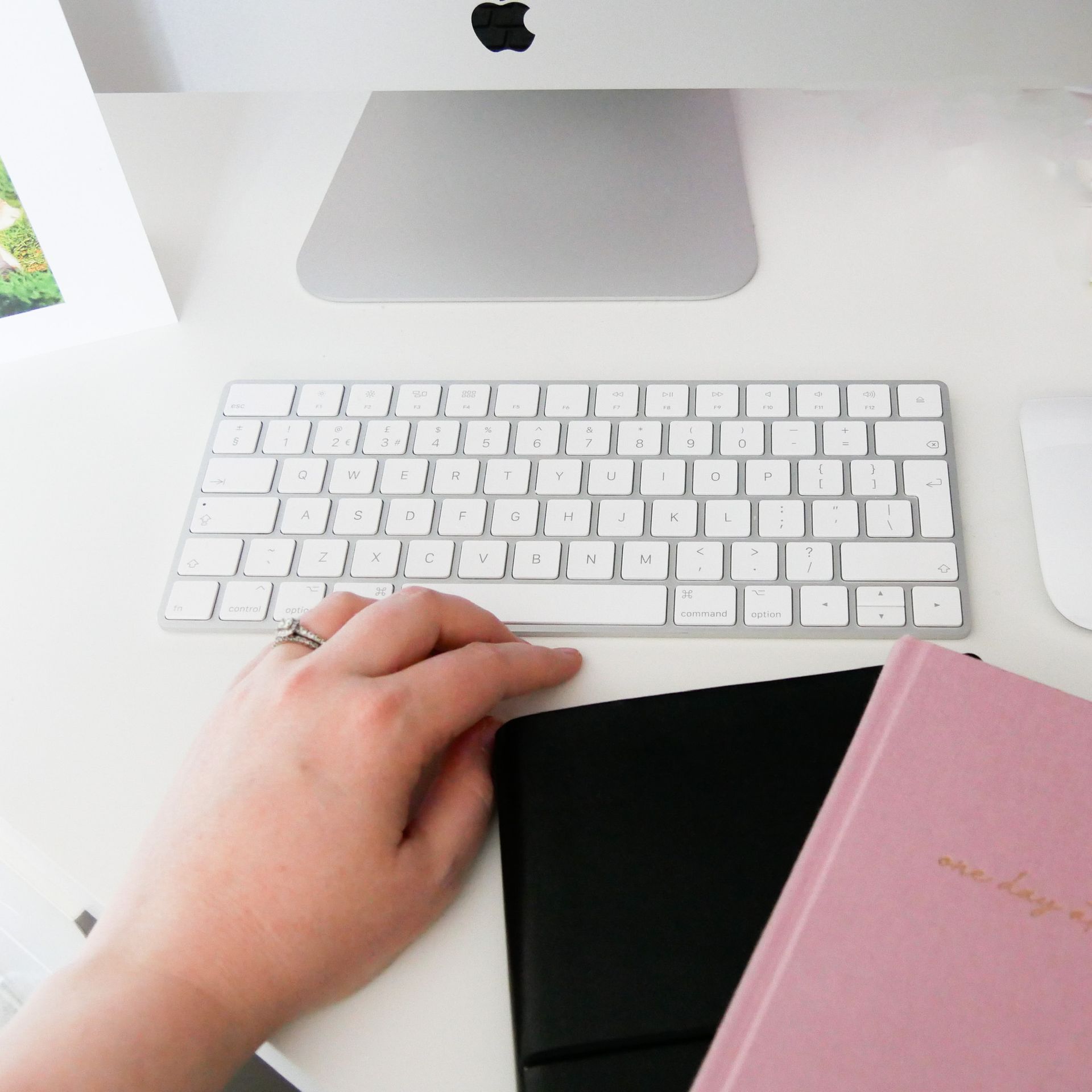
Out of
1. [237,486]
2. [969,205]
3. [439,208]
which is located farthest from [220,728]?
[969,205]

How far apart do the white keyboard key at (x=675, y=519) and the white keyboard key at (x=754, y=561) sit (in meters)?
0.02

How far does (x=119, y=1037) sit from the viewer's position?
363 mm

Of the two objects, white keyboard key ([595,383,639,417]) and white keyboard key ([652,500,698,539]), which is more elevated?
white keyboard key ([595,383,639,417])

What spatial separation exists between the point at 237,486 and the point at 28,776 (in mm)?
179

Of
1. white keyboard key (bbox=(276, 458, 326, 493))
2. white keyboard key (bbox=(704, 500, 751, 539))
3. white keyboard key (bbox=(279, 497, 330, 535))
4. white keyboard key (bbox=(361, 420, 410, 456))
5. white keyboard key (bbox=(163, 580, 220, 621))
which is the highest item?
white keyboard key (bbox=(361, 420, 410, 456))

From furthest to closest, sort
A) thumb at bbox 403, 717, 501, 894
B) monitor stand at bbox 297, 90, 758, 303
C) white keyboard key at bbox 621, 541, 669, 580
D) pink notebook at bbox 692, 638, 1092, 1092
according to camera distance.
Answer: monitor stand at bbox 297, 90, 758, 303 → white keyboard key at bbox 621, 541, 669, 580 → thumb at bbox 403, 717, 501, 894 → pink notebook at bbox 692, 638, 1092, 1092

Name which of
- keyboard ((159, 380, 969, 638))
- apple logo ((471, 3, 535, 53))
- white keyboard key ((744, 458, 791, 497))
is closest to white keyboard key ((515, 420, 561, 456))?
keyboard ((159, 380, 969, 638))

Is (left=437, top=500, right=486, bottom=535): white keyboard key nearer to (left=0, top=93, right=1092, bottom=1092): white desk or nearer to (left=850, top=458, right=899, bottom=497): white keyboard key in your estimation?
(left=0, top=93, right=1092, bottom=1092): white desk

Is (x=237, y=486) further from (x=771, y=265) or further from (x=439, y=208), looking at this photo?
(x=771, y=265)

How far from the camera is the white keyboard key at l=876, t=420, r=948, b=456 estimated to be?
546 millimetres

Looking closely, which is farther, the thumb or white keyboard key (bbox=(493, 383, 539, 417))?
white keyboard key (bbox=(493, 383, 539, 417))

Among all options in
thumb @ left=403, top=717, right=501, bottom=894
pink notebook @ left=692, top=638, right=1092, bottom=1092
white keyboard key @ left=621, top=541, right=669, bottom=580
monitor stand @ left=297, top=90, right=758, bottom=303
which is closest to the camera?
pink notebook @ left=692, top=638, right=1092, bottom=1092

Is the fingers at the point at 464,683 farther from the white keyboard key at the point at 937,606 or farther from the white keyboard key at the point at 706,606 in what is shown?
the white keyboard key at the point at 937,606

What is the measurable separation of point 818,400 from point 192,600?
1.16 ft
